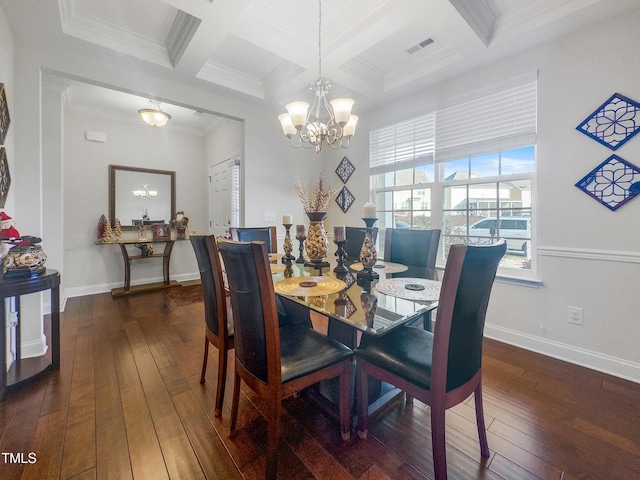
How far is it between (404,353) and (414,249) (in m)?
1.17

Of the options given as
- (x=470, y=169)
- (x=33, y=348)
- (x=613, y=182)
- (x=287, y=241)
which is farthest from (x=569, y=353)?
(x=33, y=348)

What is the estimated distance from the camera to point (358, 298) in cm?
138

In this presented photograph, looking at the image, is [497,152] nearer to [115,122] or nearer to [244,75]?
[244,75]

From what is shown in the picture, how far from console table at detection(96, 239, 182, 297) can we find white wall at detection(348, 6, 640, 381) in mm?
4616

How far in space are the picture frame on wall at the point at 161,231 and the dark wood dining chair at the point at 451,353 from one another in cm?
431

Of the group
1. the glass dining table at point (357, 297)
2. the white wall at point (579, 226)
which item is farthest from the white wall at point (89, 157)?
the white wall at point (579, 226)

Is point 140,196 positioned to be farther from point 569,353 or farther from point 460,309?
point 569,353

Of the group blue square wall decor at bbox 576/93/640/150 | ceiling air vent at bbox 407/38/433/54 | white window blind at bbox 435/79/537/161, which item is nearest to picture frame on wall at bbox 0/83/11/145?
ceiling air vent at bbox 407/38/433/54

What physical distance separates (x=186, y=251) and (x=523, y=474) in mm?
5097

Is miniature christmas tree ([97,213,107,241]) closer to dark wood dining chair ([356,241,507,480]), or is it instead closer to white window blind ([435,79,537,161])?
dark wood dining chair ([356,241,507,480])

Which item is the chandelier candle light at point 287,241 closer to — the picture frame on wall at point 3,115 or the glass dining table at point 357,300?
the glass dining table at point 357,300

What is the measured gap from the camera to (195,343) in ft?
8.18

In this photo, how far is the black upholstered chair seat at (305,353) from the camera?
1.22 m

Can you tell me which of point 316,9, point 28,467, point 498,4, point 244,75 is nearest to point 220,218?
point 244,75
